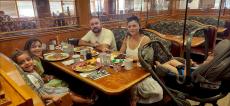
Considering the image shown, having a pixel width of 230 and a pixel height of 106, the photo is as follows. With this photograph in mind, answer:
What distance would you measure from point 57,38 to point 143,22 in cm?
258

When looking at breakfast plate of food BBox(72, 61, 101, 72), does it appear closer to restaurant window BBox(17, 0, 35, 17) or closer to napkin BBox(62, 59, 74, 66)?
napkin BBox(62, 59, 74, 66)

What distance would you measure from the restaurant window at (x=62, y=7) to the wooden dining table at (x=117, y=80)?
1.81 m

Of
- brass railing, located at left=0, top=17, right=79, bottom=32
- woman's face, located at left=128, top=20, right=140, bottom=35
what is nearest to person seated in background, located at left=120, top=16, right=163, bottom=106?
woman's face, located at left=128, top=20, right=140, bottom=35

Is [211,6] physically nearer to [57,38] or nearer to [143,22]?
[143,22]

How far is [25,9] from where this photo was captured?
3.11 metres

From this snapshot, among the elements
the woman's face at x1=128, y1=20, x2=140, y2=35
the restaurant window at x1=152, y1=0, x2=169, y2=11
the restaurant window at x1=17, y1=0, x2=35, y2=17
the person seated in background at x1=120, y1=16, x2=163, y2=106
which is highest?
the restaurant window at x1=152, y1=0, x2=169, y2=11

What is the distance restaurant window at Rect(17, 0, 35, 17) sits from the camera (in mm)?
2974

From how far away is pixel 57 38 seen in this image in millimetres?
2848

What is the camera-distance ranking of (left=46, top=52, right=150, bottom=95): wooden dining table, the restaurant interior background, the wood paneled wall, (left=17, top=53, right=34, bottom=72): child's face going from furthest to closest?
the restaurant interior background < the wood paneled wall < (left=17, top=53, right=34, bottom=72): child's face < (left=46, top=52, right=150, bottom=95): wooden dining table

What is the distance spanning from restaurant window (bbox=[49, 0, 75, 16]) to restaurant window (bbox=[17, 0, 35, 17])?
0.38 meters

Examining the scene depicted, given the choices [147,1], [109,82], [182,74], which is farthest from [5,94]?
[147,1]

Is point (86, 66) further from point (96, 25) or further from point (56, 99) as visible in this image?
point (96, 25)

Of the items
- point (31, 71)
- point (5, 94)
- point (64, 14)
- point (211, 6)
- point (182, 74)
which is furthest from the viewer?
point (211, 6)

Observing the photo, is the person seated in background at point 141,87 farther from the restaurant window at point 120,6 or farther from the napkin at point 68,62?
the restaurant window at point 120,6
